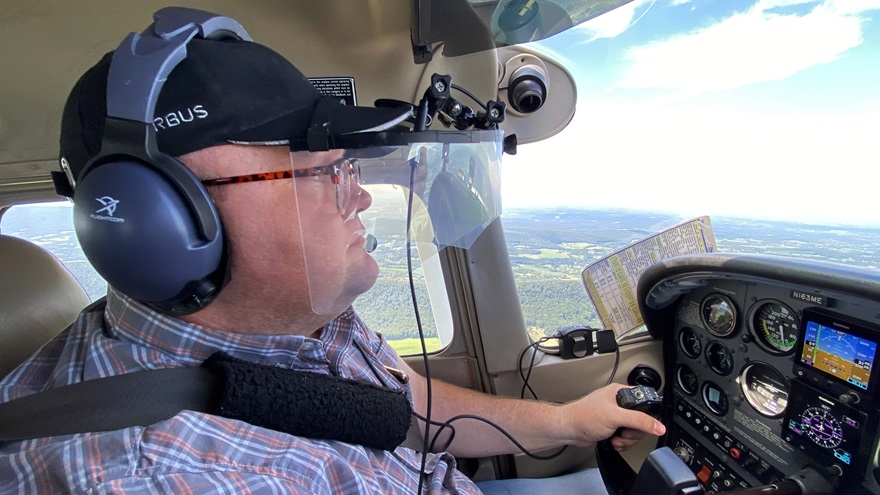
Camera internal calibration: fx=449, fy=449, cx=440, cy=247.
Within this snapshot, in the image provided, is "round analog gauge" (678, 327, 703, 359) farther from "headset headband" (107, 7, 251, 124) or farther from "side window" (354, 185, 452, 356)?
"headset headband" (107, 7, 251, 124)

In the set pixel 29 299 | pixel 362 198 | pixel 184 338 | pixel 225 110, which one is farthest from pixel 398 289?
pixel 29 299

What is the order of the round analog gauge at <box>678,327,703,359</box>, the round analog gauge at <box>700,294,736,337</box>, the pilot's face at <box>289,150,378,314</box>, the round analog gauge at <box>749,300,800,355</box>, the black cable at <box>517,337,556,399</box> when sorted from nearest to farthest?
1. the pilot's face at <box>289,150,378,314</box>
2. the round analog gauge at <box>749,300,800,355</box>
3. the round analog gauge at <box>700,294,736,337</box>
4. the round analog gauge at <box>678,327,703,359</box>
5. the black cable at <box>517,337,556,399</box>

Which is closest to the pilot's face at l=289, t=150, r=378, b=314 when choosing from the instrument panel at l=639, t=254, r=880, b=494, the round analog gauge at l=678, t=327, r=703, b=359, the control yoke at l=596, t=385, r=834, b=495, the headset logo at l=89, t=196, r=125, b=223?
the headset logo at l=89, t=196, r=125, b=223

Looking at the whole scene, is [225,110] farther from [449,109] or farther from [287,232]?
[449,109]

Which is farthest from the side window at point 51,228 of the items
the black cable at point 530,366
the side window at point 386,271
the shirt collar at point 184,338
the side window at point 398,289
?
the black cable at point 530,366

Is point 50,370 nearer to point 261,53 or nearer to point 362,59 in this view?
point 261,53

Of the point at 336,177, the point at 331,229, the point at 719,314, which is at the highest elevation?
the point at 336,177

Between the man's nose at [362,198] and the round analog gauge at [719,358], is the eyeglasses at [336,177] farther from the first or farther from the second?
the round analog gauge at [719,358]
